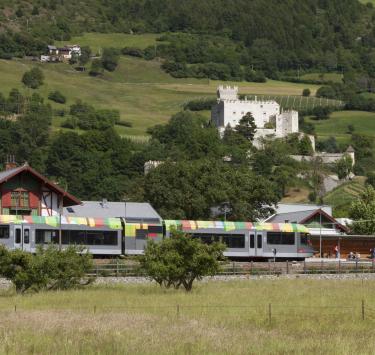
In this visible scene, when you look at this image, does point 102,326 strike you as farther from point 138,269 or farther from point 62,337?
point 138,269

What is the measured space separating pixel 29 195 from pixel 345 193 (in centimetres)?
9020

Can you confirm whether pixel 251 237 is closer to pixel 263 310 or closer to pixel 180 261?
pixel 180 261

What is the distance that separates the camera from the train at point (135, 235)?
2320 inches

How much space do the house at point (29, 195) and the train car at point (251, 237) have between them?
1009 cm

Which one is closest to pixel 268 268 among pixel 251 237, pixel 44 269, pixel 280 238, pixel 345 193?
pixel 251 237

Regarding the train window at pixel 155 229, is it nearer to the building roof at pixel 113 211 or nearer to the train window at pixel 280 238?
the train window at pixel 280 238

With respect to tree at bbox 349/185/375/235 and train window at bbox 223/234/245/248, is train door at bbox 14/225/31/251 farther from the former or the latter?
tree at bbox 349/185/375/235

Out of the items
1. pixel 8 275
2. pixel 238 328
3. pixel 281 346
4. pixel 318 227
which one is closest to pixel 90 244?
pixel 8 275

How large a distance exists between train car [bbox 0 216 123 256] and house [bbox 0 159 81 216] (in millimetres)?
8866

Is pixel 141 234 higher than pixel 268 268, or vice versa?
pixel 141 234

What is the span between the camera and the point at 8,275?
46969 millimetres

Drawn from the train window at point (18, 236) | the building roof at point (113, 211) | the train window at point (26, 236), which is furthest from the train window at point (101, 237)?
the building roof at point (113, 211)

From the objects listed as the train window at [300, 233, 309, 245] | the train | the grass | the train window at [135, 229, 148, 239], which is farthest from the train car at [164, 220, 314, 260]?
the grass

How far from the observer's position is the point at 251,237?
64562 millimetres
